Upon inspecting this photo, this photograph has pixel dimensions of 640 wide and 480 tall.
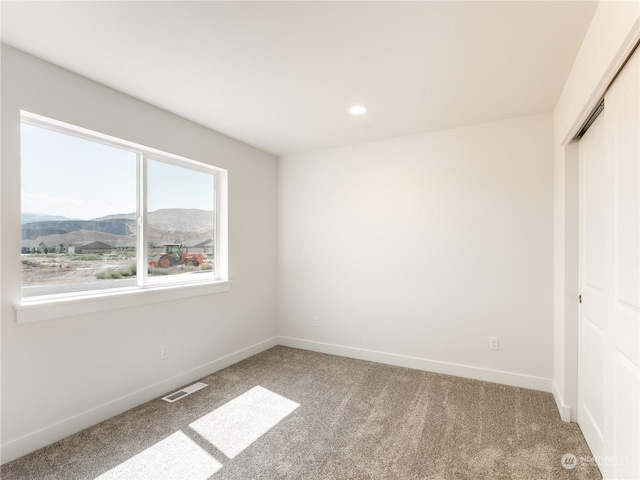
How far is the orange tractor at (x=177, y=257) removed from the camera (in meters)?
2.96

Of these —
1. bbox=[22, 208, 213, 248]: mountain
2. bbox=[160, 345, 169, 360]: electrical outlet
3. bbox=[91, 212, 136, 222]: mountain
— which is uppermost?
bbox=[91, 212, 136, 222]: mountain

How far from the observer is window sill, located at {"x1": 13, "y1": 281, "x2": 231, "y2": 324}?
77.7 inches

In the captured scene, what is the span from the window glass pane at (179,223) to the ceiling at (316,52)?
0.63m

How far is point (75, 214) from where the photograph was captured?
2.34 metres

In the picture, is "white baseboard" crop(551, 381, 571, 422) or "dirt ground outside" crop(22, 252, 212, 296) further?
"white baseboard" crop(551, 381, 571, 422)

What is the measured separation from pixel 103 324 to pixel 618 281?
3.08 meters

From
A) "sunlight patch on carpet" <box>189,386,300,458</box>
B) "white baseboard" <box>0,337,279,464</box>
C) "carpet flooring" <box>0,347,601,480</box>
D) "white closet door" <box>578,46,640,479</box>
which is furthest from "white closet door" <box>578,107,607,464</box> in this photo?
"white baseboard" <box>0,337,279,464</box>

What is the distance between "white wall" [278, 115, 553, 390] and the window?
1.29m

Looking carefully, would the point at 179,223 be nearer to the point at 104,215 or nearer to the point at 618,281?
the point at 104,215

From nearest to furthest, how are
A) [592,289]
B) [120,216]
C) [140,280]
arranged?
[592,289], [120,216], [140,280]

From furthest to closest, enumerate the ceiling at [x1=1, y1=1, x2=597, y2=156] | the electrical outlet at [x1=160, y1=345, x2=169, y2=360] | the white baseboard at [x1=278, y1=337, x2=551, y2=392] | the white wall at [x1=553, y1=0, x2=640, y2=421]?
the white baseboard at [x1=278, y1=337, x2=551, y2=392], the electrical outlet at [x1=160, y1=345, x2=169, y2=360], the ceiling at [x1=1, y1=1, x2=597, y2=156], the white wall at [x1=553, y1=0, x2=640, y2=421]

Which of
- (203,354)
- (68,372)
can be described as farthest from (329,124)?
(68,372)

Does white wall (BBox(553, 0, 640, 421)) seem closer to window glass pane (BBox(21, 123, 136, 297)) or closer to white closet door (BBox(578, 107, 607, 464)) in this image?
white closet door (BBox(578, 107, 607, 464))

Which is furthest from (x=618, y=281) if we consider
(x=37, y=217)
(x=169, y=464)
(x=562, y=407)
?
(x=37, y=217)
